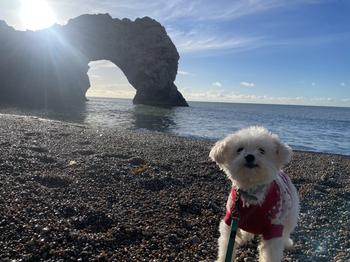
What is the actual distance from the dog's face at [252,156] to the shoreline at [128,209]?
157cm

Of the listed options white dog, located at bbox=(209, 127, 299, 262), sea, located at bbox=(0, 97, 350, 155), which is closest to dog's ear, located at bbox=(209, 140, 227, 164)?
white dog, located at bbox=(209, 127, 299, 262)

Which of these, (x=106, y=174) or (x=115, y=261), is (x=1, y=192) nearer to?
(x=106, y=174)

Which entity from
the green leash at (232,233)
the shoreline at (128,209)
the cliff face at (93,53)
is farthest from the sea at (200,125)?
the cliff face at (93,53)

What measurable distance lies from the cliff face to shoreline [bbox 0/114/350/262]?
272 feet

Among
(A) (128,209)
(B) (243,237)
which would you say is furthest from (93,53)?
(B) (243,237)

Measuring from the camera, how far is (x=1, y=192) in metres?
7.01

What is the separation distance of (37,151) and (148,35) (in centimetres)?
8814

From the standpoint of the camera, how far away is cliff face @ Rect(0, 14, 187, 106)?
292 feet

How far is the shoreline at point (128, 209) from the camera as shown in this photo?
5246 millimetres

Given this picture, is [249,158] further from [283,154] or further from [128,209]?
[128,209]

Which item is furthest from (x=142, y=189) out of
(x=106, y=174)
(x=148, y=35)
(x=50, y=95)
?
(x=148, y=35)

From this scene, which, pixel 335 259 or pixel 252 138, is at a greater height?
pixel 252 138

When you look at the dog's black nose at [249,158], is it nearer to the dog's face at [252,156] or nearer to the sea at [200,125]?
the dog's face at [252,156]

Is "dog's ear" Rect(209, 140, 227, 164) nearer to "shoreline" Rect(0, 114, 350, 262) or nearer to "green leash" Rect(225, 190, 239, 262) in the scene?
"green leash" Rect(225, 190, 239, 262)
